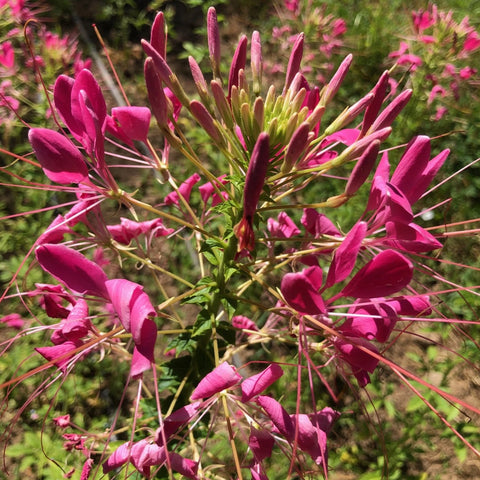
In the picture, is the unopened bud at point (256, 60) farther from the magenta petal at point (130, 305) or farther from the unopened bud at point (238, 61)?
the magenta petal at point (130, 305)

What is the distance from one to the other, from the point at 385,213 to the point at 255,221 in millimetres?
335

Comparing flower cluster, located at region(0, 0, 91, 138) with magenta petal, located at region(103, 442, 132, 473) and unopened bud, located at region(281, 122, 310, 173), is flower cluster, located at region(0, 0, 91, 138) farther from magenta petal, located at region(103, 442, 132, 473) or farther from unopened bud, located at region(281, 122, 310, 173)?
magenta petal, located at region(103, 442, 132, 473)

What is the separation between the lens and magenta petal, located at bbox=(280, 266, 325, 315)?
2.56 ft

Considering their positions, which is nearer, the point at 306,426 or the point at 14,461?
the point at 306,426

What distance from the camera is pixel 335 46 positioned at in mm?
3721

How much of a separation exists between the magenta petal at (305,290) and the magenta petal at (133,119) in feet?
1.75

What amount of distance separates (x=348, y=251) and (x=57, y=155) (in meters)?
0.69

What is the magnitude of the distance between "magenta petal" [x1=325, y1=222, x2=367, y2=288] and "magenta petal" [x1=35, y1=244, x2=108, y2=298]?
1.66 feet

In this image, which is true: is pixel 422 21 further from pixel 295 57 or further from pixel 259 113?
pixel 259 113

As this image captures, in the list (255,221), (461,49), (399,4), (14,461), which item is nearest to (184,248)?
(14,461)

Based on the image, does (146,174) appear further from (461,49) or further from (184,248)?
(461,49)

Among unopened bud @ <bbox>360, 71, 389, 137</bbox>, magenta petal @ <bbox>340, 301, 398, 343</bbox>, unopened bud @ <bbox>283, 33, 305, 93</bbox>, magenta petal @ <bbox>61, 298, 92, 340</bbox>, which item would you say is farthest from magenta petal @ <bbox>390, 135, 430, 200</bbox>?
magenta petal @ <bbox>61, 298, 92, 340</bbox>

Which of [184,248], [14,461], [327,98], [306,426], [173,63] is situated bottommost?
[14,461]

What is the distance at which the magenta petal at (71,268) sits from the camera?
0.84 meters
